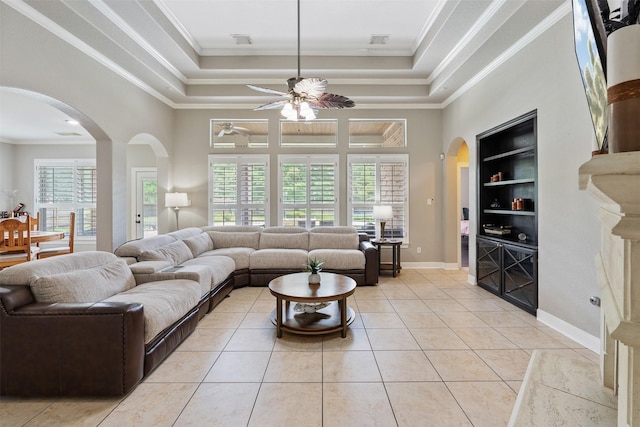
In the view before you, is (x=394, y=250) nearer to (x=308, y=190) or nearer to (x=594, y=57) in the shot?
(x=308, y=190)

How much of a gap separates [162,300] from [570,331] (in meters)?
3.80

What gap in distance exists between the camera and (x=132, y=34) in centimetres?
354

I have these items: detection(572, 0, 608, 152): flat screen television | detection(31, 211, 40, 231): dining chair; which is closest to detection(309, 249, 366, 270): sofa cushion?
detection(572, 0, 608, 152): flat screen television

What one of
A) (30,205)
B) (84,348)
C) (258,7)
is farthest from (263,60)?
(30,205)

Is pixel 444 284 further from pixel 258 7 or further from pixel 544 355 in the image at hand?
pixel 258 7

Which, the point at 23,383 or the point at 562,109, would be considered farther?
the point at 562,109

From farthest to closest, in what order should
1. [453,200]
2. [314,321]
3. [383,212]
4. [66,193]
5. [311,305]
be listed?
[66,193] → [453,200] → [383,212] → [311,305] → [314,321]

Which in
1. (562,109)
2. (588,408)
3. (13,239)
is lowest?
(588,408)

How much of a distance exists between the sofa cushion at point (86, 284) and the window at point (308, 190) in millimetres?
3325

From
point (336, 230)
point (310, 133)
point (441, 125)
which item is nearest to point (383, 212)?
point (336, 230)

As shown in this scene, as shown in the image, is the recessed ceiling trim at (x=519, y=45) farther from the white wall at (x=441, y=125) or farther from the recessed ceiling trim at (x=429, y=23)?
the recessed ceiling trim at (x=429, y=23)

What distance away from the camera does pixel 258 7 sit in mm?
3602

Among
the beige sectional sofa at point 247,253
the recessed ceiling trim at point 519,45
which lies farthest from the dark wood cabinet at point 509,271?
the recessed ceiling trim at point 519,45

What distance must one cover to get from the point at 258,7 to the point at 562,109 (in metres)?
3.57
